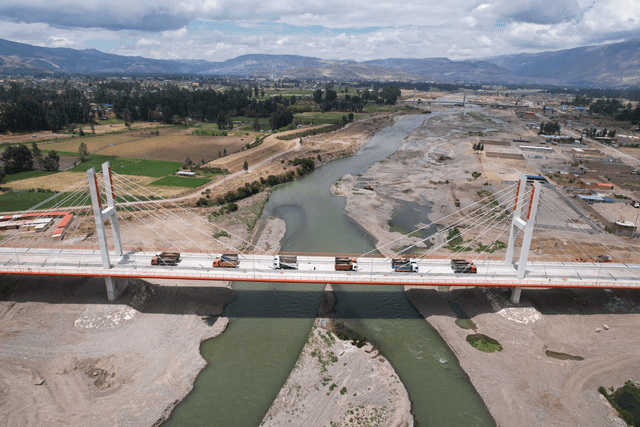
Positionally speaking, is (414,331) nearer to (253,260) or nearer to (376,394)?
(376,394)

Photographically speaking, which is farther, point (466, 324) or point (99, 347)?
point (466, 324)

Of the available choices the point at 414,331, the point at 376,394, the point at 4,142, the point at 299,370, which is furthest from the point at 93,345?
the point at 4,142

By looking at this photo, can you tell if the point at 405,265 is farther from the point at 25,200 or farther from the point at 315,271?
the point at 25,200

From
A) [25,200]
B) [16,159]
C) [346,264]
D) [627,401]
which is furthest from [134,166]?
[627,401]

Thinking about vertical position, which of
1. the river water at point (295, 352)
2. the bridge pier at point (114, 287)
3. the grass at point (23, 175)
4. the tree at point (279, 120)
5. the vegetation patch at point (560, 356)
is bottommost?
the river water at point (295, 352)

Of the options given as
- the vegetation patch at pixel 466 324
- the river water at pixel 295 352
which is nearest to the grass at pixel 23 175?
the river water at pixel 295 352

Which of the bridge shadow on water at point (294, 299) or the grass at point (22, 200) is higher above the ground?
the grass at point (22, 200)

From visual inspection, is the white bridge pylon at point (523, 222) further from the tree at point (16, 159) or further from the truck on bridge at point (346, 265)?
the tree at point (16, 159)
